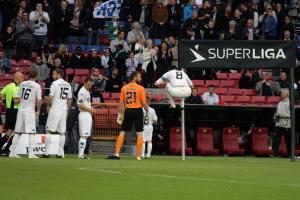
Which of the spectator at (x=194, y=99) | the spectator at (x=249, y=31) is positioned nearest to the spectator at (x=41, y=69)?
the spectator at (x=194, y=99)

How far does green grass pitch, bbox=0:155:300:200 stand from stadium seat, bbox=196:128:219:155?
438 inches

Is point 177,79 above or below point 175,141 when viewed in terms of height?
above

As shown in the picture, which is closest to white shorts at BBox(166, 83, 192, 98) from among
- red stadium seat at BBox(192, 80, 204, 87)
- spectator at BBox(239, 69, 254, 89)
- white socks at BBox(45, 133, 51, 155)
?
white socks at BBox(45, 133, 51, 155)

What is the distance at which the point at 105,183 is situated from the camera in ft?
45.1

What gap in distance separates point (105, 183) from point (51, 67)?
1793cm

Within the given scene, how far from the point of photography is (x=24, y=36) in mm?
31969

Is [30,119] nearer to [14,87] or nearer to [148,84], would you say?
[14,87]

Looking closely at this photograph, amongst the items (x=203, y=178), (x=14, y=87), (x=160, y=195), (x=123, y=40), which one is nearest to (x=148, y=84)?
(x=123, y=40)

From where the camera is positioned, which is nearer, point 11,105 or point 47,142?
point 47,142

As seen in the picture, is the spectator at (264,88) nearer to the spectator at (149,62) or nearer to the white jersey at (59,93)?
the spectator at (149,62)

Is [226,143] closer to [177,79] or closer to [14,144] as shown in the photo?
[177,79]

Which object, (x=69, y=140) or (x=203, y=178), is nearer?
(x=203, y=178)

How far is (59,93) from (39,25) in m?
11.3

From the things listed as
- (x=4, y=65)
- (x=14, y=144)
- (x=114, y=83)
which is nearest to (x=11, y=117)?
(x=14, y=144)
